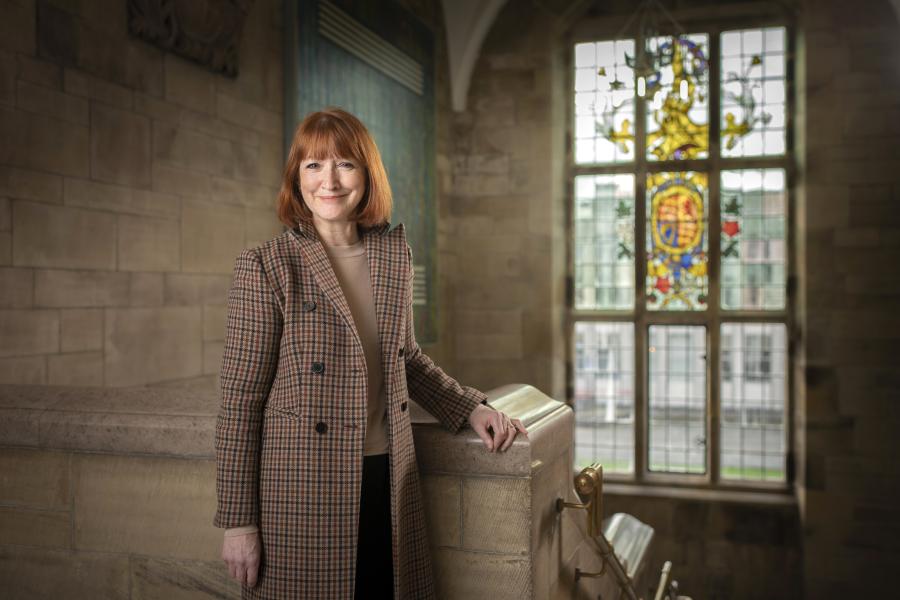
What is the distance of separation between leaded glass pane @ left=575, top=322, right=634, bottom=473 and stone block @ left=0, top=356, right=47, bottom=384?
4.00 m

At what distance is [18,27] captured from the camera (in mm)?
2410

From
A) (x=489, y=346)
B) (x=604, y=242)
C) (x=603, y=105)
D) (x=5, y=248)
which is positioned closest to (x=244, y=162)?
(x=5, y=248)

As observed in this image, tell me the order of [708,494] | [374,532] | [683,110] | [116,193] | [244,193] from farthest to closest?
1. [683,110]
2. [708,494]
3. [244,193]
4. [116,193]
5. [374,532]

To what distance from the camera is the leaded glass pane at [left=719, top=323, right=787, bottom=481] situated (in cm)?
561

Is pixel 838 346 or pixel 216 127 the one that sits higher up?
pixel 216 127

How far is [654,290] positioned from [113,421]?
456 cm

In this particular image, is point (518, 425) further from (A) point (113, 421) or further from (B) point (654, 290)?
(B) point (654, 290)

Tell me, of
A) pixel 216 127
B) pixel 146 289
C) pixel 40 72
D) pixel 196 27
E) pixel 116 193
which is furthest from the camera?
pixel 216 127

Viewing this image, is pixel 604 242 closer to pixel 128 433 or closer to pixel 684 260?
pixel 684 260

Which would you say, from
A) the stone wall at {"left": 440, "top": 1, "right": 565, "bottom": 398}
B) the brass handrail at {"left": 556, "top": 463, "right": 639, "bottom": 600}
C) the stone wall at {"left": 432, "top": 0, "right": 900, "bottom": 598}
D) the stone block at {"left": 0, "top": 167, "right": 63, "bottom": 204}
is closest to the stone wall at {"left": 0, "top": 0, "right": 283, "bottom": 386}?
the stone block at {"left": 0, "top": 167, "right": 63, "bottom": 204}

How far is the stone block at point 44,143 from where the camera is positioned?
7.82 feet

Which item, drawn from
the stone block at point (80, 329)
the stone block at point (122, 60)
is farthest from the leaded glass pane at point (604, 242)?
the stone block at point (80, 329)

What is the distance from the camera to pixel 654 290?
18.8 ft

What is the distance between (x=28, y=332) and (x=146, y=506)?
3.37 feet
